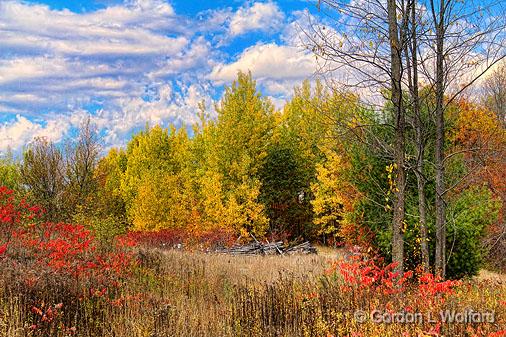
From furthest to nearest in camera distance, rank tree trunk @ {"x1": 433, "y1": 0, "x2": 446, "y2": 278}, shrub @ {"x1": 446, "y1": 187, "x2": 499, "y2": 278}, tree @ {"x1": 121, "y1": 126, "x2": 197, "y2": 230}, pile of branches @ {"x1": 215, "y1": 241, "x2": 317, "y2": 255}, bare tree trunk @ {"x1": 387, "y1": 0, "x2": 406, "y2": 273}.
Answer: tree @ {"x1": 121, "y1": 126, "x2": 197, "y2": 230}, pile of branches @ {"x1": 215, "y1": 241, "x2": 317, "y2": 255}, shrub @ {"x1": 446, "y1": 187, "x2": 499, "y2": 278}, tree trunk @ {"x1": 433, "y1": 0, "x2": 446, "y2": 278}, bare tree trunk @ {"x1": 387, "y1": 0, "x2": 406, "y2": 273}

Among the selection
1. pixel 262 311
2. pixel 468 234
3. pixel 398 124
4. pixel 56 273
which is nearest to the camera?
pixel 398 124

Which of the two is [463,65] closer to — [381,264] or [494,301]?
[494,301]

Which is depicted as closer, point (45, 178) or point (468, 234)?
point (468, 234)

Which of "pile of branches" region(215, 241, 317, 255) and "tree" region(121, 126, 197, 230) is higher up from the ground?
"tree" region(121, 126, 197, 230)

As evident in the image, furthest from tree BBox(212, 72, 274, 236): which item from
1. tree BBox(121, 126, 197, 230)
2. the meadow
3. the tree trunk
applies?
the tree trunk

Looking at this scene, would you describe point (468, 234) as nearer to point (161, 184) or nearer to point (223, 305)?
point (223, 305)

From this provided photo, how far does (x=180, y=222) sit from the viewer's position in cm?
2833

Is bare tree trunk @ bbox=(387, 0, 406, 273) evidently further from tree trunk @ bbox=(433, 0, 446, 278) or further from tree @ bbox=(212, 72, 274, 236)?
tree @ bbox=(212, 72, 274, 236)

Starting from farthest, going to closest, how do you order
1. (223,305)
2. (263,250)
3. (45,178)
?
A: (45,178) → (263,250) → (223,305)

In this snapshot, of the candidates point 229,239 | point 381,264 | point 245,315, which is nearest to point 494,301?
point 245,315

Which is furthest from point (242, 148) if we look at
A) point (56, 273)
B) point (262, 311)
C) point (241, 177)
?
point (262, 311)

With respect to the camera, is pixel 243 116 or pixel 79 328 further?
pixel 243 116

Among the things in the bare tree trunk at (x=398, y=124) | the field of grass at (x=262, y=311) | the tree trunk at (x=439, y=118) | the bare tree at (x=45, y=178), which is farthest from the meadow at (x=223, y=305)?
the bare tree at (x=45, y=178)

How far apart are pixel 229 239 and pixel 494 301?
16713mm
